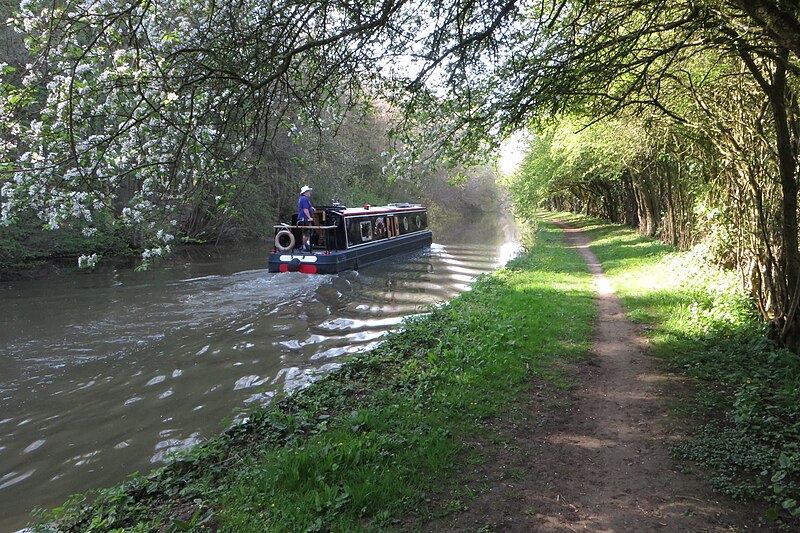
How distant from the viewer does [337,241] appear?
50.6 feet

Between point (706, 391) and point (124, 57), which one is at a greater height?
point (124, 57)

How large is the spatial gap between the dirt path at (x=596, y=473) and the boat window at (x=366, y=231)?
12207 millimetres

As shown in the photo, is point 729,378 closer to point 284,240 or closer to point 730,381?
point 730,381

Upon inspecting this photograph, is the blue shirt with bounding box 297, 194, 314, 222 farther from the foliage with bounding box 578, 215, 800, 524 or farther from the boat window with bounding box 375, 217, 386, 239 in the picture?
the foliage with bounding box 578, 215, 800, 524

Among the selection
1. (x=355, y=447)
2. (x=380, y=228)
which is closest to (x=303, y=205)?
(x=380, y=228)

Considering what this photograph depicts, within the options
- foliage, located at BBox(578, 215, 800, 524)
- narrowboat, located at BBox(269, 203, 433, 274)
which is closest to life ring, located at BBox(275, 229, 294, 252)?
narrowboat, located at BBox(269, 203, 433, 274)

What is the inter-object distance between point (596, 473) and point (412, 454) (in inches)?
53.2

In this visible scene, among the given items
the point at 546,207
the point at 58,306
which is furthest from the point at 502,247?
the point at 546,207

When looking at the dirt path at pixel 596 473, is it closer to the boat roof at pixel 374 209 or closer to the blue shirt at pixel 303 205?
the blue shirt at pixel 303 205

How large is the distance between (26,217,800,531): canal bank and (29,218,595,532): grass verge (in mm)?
13

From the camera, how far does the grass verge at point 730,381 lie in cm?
325

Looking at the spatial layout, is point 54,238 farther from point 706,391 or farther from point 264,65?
point 706,391

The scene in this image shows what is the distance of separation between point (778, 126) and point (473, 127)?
3.26 metres

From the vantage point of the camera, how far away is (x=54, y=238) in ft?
51.4
